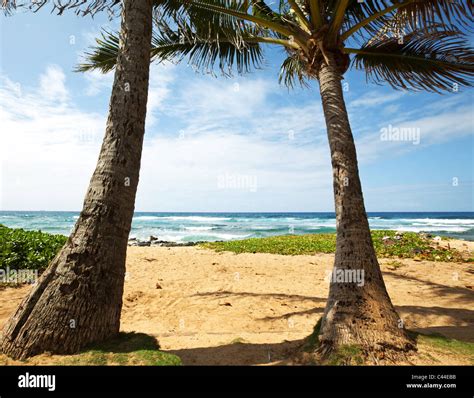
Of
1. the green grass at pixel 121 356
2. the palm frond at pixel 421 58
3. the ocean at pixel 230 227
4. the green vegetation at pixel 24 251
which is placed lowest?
the ocean at pixel 230 227

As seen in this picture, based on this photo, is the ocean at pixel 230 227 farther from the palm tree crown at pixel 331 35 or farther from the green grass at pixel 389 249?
the palm tree crown at pixel 331 35

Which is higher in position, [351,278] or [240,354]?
[351,278]

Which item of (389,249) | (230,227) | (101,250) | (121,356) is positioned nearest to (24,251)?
(101,250)

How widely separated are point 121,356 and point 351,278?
2663 millimetres

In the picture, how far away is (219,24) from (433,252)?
1206 cm

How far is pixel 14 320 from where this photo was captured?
3045 millimetres

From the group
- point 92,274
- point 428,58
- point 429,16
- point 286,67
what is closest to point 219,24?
point 286,67

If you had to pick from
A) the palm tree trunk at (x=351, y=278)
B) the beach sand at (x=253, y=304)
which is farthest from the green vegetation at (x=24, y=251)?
the palm tree trunk at (x=351, y=278)

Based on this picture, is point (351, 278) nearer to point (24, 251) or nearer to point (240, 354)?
point (240, 354)

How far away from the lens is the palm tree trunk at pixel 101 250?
117 inches

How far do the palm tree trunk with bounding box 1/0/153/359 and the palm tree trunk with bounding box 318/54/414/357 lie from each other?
2.50m

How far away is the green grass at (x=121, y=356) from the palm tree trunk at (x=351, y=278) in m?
1.73

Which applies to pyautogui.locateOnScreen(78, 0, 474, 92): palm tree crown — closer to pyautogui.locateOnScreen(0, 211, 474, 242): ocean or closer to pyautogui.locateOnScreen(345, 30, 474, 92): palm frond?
pyautogui.locateOnScreen(345, 30, 474, 92): palm frond

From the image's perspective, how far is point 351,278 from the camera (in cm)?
344
